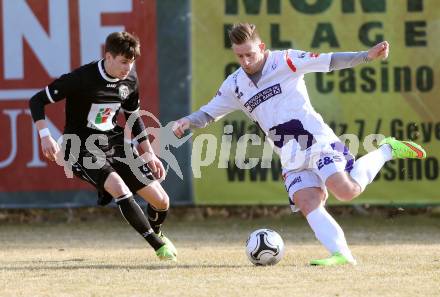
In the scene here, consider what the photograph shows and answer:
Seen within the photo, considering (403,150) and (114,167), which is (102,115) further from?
(403,150)

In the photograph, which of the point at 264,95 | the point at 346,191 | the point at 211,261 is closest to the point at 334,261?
the point at 346,191

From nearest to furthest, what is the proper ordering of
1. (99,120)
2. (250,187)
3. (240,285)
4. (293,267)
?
(240,285), (293,267), (99,120), (250,187)

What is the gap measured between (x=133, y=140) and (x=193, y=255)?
3.68 feet

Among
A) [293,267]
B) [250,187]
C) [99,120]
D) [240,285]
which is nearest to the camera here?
[240,285]

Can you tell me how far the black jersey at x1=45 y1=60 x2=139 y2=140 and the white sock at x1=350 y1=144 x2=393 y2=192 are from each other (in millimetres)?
2059

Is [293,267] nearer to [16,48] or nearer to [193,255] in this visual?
[193,255]

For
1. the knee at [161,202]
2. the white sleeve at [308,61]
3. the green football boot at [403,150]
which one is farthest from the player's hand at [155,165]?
the green football boot at [403,150]

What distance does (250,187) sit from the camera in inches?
446

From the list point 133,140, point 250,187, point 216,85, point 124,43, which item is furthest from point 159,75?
point 124,43

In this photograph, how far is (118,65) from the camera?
26.5ft

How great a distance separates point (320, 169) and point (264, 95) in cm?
72

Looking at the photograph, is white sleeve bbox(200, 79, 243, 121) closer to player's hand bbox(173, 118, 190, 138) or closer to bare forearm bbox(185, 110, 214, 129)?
bare forearm bbox(185, 110, 214, 129)

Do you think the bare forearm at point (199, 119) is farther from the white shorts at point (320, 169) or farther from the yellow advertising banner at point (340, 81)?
the yellow advertising banner at point (340, 81)

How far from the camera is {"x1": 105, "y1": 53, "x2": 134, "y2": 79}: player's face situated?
802 cm
